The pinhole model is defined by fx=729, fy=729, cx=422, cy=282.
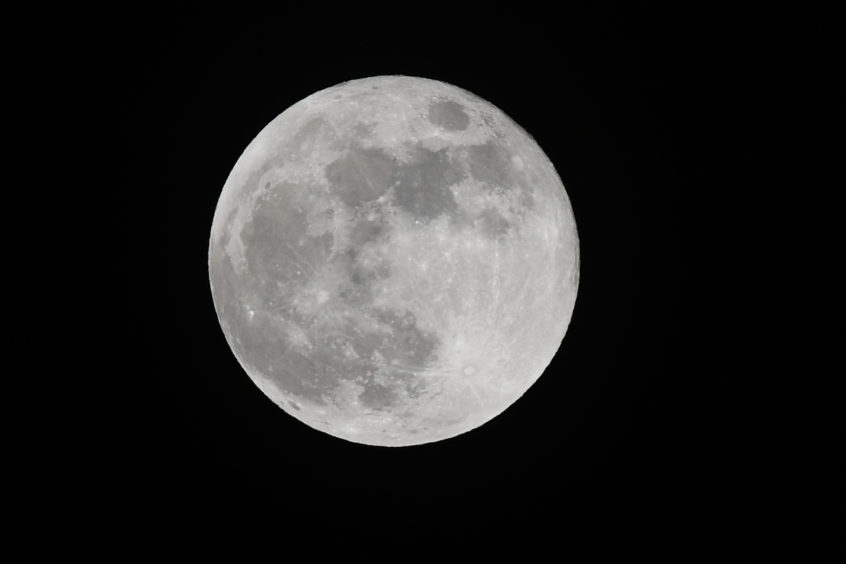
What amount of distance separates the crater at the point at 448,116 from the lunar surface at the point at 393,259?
0.03 feet

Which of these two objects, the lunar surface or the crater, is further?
the crater

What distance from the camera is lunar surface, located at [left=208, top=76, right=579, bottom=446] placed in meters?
4.07

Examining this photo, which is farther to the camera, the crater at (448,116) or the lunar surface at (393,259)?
the crater at (448,116)

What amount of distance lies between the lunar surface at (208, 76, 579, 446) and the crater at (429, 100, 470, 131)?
10 millimetres

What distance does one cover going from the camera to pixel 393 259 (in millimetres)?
4039

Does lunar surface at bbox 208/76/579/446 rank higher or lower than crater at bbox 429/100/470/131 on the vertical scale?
lower

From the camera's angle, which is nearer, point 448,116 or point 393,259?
point 393,259

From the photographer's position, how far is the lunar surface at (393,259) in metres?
4.07

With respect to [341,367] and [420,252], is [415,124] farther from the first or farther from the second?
[341,367]

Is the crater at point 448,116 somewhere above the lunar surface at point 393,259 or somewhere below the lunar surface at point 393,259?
above

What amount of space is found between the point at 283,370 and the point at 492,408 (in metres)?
1.38

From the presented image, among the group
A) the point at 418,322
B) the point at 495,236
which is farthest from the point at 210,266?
the point at 495,236

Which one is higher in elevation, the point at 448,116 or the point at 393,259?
the point at 448,116

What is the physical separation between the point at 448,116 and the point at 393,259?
103 cm
